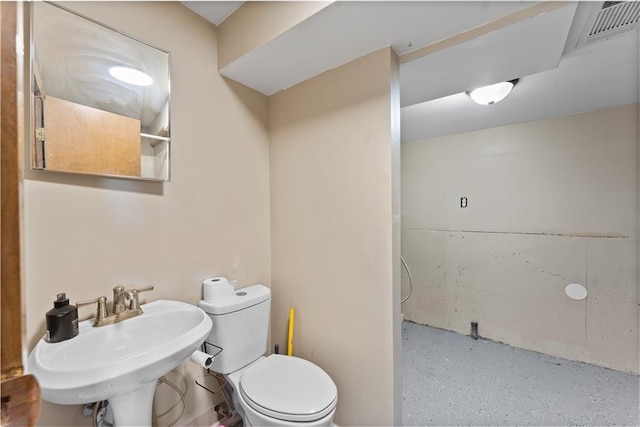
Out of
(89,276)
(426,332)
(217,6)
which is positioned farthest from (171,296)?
(426,332)

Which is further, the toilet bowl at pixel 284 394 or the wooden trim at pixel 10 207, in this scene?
the toilet bowl at pixel 284 394

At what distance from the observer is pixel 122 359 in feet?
2.87

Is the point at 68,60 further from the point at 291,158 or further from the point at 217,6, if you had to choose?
the point at 291,158

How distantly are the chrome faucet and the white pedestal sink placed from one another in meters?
0.02

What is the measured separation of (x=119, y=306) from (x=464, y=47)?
1.89 metres

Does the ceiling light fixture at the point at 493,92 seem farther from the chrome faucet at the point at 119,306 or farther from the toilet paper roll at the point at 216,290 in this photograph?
the chrome faucet at the point at 119,306

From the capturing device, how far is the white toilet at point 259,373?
1.08 meters

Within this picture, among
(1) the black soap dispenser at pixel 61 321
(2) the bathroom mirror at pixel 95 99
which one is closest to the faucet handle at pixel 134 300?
(1) the black soap dispenser at pixel 61 321

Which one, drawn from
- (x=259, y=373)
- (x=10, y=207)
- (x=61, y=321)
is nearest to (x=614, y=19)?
(x=10, y=207)

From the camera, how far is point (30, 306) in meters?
0.95

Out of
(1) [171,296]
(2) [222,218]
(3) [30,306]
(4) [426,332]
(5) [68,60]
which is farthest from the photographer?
(4) [426,332]

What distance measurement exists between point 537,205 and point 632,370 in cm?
134

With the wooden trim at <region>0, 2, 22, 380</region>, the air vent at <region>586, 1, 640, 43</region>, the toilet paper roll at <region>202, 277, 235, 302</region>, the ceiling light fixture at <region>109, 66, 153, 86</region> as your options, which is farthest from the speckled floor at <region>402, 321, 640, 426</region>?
the ceiling light fixture at <region>109, 66, 153, 86</region>

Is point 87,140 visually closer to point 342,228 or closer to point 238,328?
point 238,328
